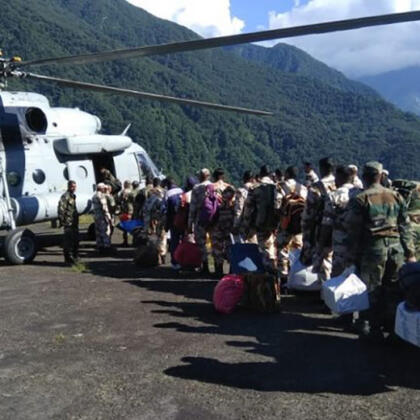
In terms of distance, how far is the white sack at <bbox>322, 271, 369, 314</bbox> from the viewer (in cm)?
520

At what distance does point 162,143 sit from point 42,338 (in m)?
118

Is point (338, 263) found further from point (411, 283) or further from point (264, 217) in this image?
point (264, 217)

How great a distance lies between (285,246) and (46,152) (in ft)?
20.5

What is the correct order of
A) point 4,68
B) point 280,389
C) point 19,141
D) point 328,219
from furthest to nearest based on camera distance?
point 19,141, point 4,68, point 328,219, point 280,389

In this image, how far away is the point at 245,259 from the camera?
791 cm

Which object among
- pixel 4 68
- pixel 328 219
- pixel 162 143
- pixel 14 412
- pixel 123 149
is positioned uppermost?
pixel 162 143

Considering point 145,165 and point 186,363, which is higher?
point 145,165

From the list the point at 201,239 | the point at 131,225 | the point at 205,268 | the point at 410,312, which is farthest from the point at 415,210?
the point at 131,225

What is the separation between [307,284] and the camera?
7570 mm

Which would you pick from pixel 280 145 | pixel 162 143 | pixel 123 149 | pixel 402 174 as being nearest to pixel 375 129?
pixel 280 145

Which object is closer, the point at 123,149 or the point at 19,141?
the point at 19,141

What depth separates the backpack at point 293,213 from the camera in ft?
25.2

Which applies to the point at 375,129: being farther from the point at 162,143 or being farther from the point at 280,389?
the point at 280,389

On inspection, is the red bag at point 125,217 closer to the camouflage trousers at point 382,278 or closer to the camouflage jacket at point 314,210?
the camouflage jacket at point 314,210
